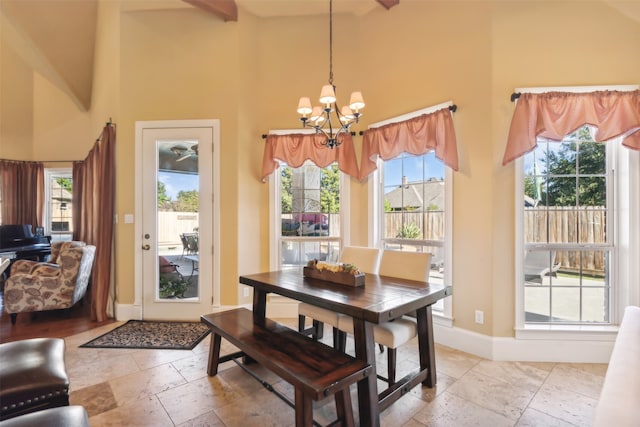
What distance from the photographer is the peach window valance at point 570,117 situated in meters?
2.37

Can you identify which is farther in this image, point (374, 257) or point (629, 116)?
point (374, 257)

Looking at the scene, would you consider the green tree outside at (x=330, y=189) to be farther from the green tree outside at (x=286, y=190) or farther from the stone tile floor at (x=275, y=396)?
the stone tile floor at (x=275, y=396)

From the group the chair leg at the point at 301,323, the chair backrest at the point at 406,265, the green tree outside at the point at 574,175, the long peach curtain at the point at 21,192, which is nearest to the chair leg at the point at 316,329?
the chair leg at the point at 301,323

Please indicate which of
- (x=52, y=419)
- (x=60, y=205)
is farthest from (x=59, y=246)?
(x=52, y=419)

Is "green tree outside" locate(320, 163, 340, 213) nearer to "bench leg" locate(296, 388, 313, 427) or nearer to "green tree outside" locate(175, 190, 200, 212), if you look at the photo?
"green tree outside" locate(175, 190, 200, 212)

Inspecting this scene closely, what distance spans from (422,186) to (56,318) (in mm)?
4757

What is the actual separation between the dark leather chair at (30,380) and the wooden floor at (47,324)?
200cm

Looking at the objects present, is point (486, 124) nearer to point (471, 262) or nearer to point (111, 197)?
point (471, 262)

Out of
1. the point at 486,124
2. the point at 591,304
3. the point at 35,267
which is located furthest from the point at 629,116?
the point at 35,267

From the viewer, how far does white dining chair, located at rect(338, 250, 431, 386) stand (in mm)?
2090

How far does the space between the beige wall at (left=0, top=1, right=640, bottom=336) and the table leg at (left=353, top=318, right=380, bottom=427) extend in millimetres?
1534

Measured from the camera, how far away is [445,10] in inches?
117

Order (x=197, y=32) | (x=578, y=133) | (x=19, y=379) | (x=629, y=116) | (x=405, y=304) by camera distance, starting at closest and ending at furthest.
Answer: (x=19, y=379) < (x=405, y=304) < (x=629, y=116) < (x=578, y=133) < (x=197, y=32)

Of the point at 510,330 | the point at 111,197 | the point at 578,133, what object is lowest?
the point at 510,330
